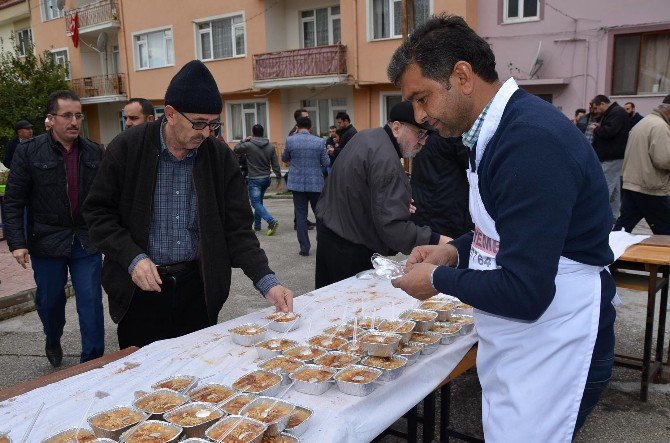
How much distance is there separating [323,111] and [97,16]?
39.6ft

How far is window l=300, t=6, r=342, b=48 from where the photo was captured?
56.5ft

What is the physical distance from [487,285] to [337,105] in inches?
657

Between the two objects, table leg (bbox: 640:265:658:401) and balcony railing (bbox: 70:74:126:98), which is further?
balcony railing (bbox: 70:74:126:98)

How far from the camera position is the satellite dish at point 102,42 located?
23953mm

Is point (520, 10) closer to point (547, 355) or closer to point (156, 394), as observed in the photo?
point (547, 355)

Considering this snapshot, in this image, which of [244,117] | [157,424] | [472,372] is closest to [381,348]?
[157,424]

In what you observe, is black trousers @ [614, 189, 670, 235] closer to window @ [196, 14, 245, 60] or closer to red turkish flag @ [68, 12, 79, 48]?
window @ [196, 14, 245, 60]

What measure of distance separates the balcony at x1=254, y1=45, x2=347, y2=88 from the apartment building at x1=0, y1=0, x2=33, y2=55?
15677mm

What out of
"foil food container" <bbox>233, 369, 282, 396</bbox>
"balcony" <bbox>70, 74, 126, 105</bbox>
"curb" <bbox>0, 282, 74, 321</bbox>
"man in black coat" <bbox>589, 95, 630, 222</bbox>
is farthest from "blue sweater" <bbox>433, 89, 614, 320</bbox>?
"balcony" <bbox>70, 74, 126, 105</bbox>

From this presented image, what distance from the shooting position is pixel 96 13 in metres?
23.1

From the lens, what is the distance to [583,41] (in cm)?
1268

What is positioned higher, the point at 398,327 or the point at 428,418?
the point at 398,327

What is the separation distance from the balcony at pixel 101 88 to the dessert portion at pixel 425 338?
78.1ft

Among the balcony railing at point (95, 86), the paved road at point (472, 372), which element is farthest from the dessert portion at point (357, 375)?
the balcony railing at point (95, 86)
